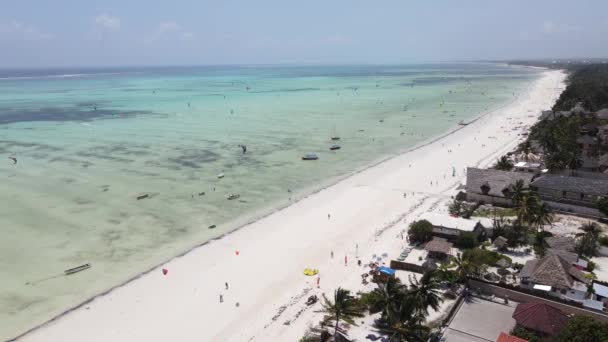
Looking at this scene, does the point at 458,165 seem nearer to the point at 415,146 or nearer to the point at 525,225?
the point at 415,146

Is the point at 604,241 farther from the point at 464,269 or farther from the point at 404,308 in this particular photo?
→ the point at 404,308

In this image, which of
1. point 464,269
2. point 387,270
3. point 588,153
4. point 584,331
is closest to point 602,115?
point 588,153

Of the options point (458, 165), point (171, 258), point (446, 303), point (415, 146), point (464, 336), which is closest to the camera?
point (464, 336)

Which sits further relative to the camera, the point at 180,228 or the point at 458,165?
the point at 458,165

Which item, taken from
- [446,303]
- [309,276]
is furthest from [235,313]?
[446,303]

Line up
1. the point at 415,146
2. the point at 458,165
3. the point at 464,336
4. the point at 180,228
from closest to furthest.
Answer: the point at 464,336, the point at 180,228, the point at 458,165, the point at 415,146

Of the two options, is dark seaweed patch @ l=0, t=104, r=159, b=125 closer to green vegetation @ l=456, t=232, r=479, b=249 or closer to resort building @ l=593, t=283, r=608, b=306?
green vegetation @ l=456, t=232, r=479, b=249

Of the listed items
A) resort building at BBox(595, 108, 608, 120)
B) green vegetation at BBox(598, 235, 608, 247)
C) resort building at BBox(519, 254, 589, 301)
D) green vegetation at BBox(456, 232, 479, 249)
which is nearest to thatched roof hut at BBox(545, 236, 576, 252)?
green vegetation at BBox(598, 235, 608, 247)
